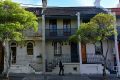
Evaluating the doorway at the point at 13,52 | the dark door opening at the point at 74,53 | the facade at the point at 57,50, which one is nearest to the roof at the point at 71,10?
the facade at the point at 57,50

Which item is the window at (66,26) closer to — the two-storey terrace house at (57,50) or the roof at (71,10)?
the two-storey terrace house at (57,50)

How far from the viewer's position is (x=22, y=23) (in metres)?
21.5

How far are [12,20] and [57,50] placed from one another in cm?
1095

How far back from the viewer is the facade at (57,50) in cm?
2916

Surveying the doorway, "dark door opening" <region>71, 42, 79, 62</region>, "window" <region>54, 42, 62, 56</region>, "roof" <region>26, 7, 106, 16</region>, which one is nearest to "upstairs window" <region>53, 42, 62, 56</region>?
"window" <region>54, 42, 62, 56</region>

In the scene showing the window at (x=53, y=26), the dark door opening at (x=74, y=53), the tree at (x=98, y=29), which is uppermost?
the window at (x=53, y=26)

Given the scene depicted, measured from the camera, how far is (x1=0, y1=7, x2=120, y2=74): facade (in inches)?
1148

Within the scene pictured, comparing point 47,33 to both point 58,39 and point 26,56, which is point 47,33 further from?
point 26,56

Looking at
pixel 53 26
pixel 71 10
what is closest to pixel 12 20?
pixel 53 26

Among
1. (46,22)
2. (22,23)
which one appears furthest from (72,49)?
(22,23)

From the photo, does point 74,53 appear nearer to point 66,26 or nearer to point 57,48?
point 57,48

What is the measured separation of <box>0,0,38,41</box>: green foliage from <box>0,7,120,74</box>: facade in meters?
7.75

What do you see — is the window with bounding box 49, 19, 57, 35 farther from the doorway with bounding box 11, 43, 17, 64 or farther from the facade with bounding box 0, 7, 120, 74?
the doorway with bounding box 11, 43, 17, 64

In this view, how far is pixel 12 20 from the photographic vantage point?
21.2 m
